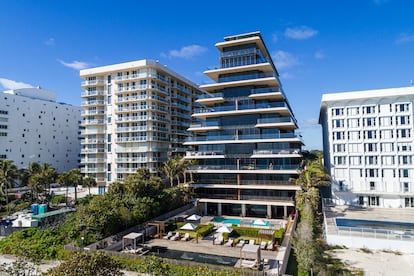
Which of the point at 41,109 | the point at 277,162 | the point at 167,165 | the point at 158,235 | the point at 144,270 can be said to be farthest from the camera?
the point at 41,109

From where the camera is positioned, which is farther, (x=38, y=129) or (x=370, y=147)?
(x=38, y=129)

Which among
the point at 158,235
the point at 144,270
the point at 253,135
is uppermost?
the point at 253,135

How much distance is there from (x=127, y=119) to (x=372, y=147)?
152 feet

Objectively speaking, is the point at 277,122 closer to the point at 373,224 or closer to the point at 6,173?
the point at 373,224

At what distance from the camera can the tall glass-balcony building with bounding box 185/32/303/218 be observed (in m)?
41.2

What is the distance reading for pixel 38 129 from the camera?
75.8 meters

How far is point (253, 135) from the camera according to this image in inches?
1671

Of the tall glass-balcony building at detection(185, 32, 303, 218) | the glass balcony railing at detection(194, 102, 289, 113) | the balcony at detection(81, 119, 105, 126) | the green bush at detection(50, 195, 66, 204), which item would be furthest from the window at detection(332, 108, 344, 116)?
the green bush at detection(50, 195, 66, 204)

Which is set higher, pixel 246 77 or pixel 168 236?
pixel 246 77

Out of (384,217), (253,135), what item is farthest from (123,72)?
(384,217)

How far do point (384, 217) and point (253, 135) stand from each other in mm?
20960

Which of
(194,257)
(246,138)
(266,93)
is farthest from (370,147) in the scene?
(194,257)

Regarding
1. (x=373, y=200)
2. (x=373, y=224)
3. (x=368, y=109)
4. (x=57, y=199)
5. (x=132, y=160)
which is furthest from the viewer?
(x=132, y=160)

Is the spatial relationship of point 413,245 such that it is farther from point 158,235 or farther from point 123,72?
point 123,72
